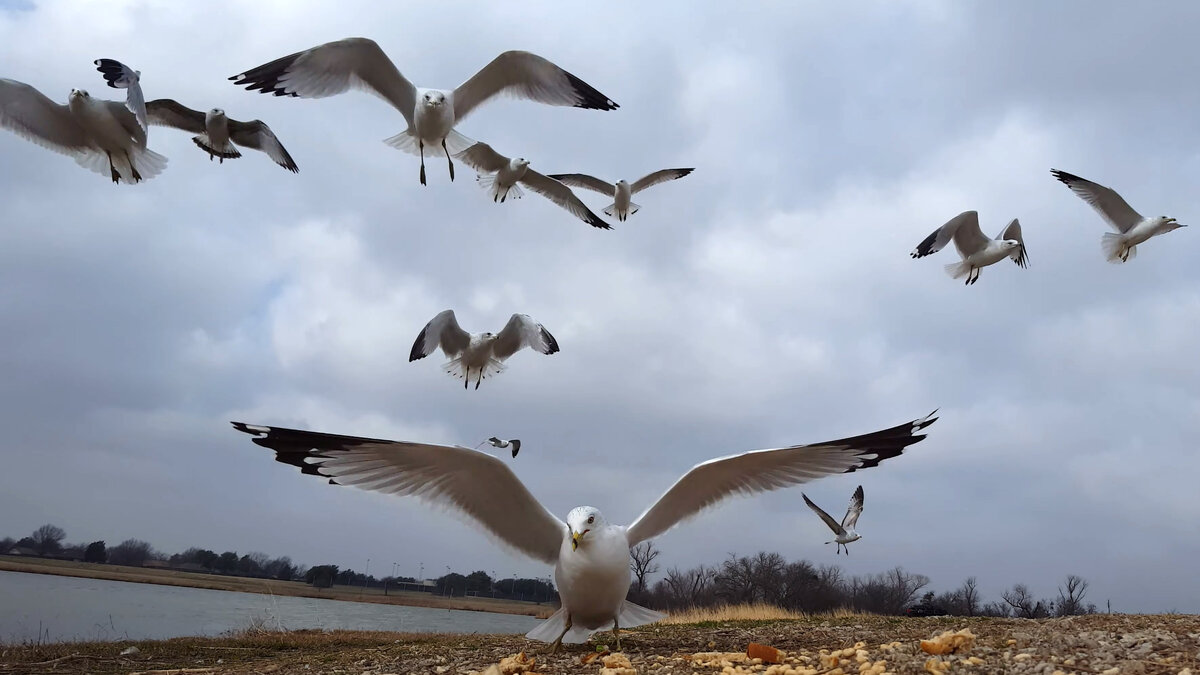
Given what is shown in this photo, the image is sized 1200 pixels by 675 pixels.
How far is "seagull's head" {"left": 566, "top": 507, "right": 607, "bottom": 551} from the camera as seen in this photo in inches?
206

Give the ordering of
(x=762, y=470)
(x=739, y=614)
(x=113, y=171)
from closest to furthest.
Result: 1. (x=762, y=470)
2. (x=113, y=171)
3. (x=739, y=614)

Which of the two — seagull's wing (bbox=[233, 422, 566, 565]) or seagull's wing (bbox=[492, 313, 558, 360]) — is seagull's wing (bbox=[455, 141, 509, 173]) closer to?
seagull's wing (bbox=[492, 313, 558, 360])

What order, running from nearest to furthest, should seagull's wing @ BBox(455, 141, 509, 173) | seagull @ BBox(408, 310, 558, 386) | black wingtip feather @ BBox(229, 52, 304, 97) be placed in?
black wingtip feather @ BBox(229, 52, 304, 97) → seagull @ BBox(408, 310, 558, 386) → seagull's wing @ BBox(455, 141, 509, 173)

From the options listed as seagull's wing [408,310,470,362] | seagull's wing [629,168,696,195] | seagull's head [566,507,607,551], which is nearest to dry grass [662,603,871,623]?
seagull's wing [408,310,470,362]

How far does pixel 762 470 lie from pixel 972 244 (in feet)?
29.0

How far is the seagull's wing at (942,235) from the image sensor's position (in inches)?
472

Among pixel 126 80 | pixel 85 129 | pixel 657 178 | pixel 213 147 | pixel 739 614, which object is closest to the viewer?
pixel 126 80

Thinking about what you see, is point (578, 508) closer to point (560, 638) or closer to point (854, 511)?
point (560, 638)

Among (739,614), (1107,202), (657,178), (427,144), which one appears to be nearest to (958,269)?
(1107,202)

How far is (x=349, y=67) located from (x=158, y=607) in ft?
56.2

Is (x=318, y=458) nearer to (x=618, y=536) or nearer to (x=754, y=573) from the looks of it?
(x=618, y=536)

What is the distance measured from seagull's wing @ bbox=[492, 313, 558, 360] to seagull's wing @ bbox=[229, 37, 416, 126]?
9.12ft

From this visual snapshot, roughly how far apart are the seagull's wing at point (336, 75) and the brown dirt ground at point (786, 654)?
578 centimetres

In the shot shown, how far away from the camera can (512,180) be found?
1252cm
